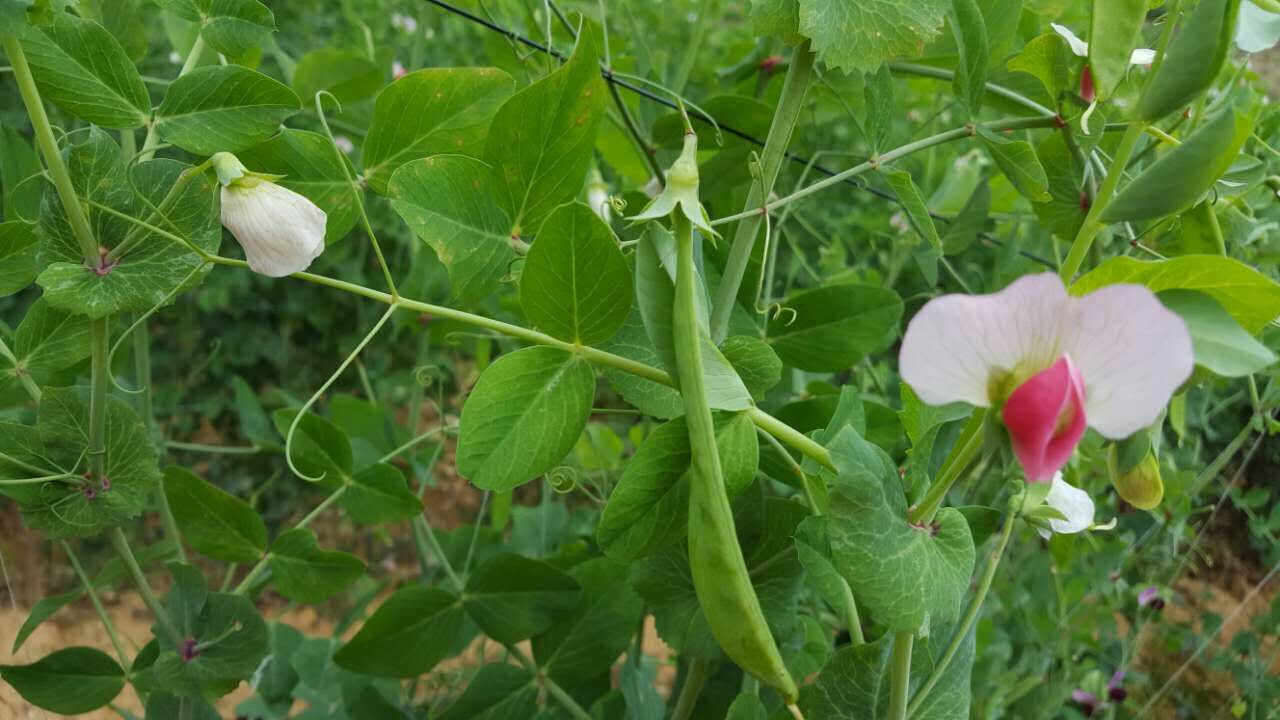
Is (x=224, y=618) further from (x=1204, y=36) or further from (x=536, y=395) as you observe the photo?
(x=1204, y=36)

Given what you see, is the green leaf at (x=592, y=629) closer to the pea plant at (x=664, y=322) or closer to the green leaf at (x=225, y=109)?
the pea plant at (x=664, y=322)

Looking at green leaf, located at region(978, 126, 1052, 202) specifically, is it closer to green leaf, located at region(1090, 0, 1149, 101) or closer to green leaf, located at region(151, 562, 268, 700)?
green leaf, located at region(1090, 0, 1149, 101)

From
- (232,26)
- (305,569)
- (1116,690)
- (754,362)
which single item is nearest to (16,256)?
(232,26)

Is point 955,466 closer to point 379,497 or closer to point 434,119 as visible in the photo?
point 434,119

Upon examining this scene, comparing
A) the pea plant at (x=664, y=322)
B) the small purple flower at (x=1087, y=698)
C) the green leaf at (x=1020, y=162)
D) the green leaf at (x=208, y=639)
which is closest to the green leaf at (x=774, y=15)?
the pea plant at (x=664, y=322)

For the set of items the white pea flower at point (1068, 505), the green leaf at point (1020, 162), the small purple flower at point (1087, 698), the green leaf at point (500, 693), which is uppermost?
the green leaf at point (1020, 162)
